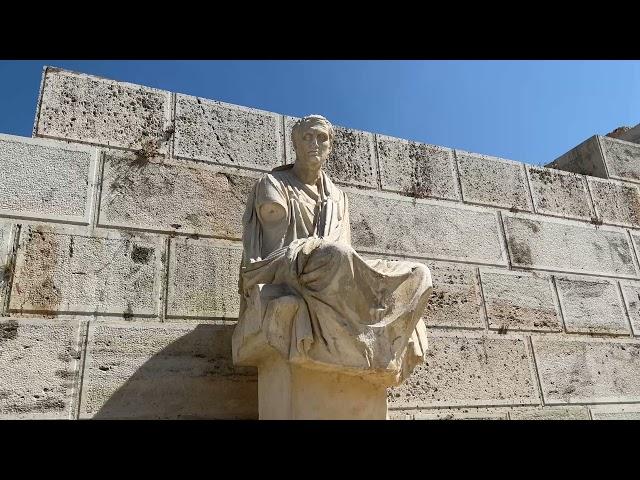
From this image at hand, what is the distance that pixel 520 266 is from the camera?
16.9 feet

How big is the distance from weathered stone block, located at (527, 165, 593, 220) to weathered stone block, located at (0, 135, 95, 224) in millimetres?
3981

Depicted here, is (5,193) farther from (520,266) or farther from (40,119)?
(520,266)

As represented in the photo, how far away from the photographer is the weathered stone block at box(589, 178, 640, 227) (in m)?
5.90

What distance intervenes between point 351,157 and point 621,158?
3321mm

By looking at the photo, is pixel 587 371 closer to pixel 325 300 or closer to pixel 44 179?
pixel 325 300

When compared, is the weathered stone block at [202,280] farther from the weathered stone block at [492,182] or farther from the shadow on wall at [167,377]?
the weathered stone block at [492,182]

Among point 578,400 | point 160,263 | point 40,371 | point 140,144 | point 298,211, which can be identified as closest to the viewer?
point 40,371

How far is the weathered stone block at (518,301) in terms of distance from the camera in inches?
191

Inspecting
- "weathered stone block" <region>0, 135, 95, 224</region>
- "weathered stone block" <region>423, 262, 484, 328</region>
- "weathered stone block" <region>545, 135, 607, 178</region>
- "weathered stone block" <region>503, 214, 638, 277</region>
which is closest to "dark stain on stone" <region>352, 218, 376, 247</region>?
"weathered stone block" <region>423, 262, 484, 328</region>

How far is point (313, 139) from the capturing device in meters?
3.75

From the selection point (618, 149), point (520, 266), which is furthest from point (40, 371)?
point (618, 149)

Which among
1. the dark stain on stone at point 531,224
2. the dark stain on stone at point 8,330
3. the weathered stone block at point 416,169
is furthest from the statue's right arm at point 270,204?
the dark stain on stone at point 531,224

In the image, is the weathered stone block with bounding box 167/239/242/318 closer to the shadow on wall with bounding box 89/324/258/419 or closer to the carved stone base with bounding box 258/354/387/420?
the shadow on wall with bounding box 89/324/258/419

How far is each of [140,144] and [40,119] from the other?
643mm
